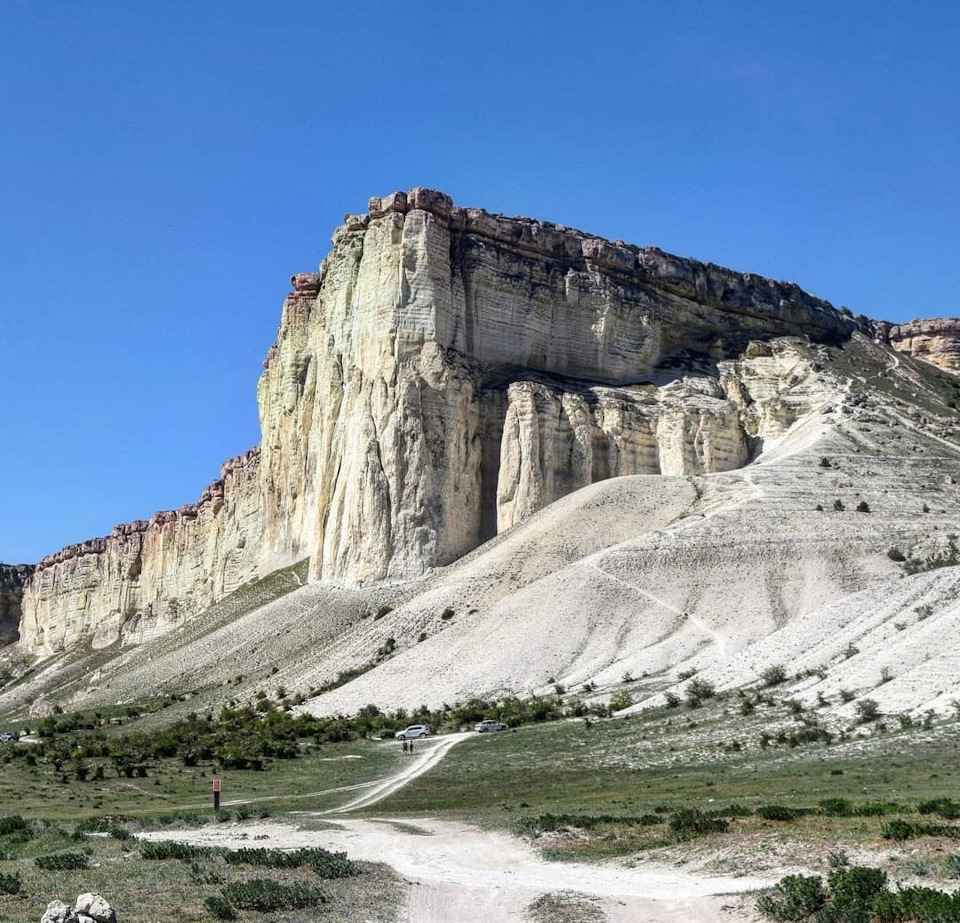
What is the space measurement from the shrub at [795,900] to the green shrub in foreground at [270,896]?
230 inches

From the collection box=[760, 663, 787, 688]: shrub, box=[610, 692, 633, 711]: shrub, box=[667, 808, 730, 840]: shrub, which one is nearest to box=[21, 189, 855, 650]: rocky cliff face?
box=[610, 692, 633, 711]: shrub

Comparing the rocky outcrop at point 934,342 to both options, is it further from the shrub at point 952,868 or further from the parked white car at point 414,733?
the shrub at point 952,868

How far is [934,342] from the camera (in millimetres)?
108500

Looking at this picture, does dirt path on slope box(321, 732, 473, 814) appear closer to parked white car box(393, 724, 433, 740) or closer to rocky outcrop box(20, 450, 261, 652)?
parked white car box(393, 724, 433, 740)

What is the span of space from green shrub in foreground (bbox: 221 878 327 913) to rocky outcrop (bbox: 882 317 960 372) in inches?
3963

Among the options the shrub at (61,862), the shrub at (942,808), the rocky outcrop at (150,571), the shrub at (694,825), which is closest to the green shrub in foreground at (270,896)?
the shrub at (61,862)

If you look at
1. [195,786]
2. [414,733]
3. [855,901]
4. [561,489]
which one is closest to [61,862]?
[855,901]

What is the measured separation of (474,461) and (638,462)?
1122 cm

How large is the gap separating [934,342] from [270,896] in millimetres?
102832

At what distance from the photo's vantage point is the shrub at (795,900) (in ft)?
47.7

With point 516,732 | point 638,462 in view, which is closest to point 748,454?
point 638,462

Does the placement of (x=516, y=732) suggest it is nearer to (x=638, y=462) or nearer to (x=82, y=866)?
(x=82, y=866)

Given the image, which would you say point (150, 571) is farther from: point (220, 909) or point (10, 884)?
point (220, 909)

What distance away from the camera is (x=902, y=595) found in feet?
147
